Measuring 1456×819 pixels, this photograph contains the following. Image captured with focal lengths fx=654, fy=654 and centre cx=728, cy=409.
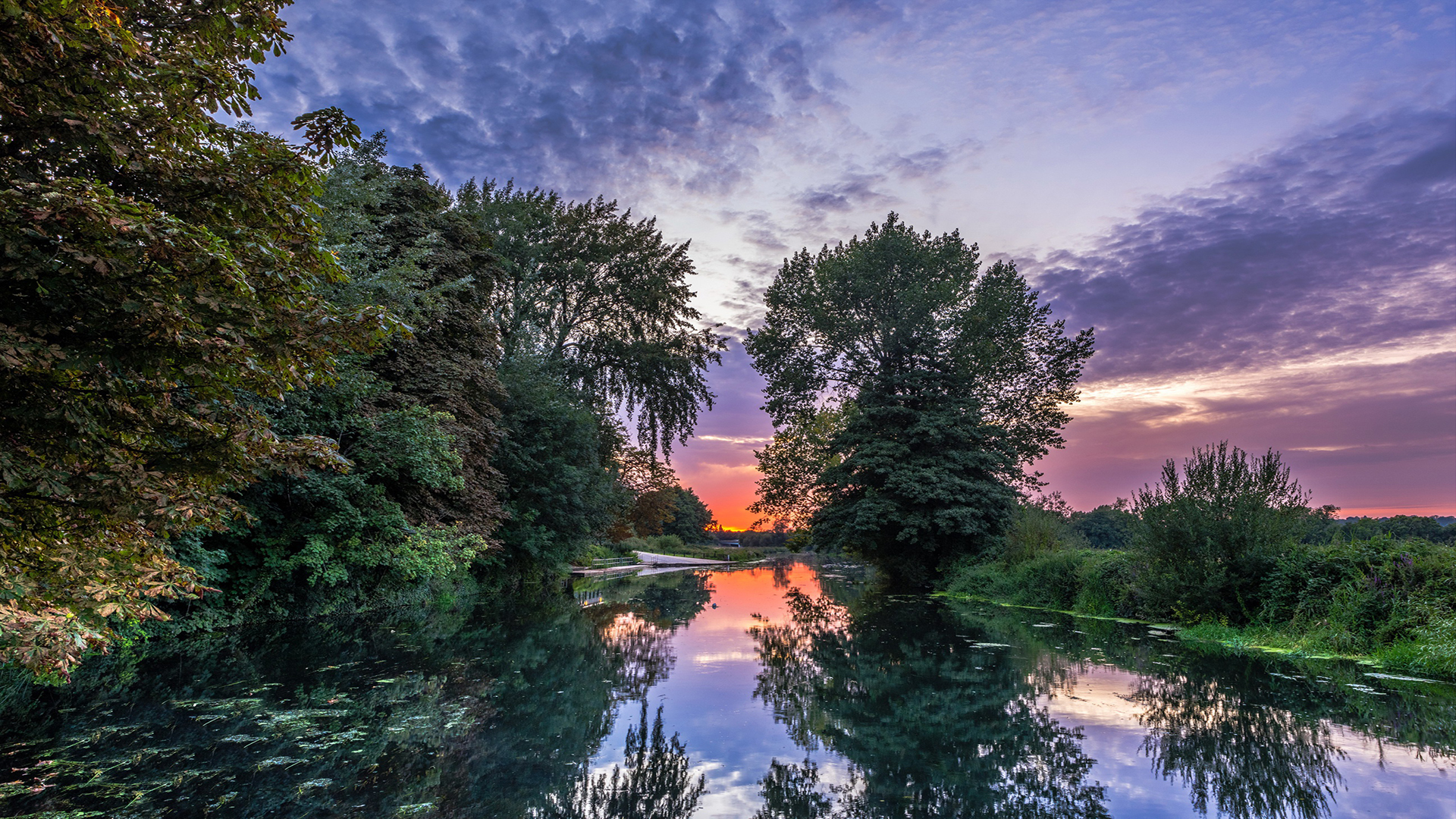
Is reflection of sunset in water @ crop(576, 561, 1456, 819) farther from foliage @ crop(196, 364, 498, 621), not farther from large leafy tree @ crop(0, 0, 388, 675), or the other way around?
foliage @ crop(196, 364, 498, 621)

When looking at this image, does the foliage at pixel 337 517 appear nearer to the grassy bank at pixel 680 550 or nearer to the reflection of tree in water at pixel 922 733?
the reflection of tree in water at pixel 922 733

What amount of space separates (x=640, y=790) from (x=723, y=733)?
146 centimetres

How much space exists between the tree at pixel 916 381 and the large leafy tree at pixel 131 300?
18.9 meters

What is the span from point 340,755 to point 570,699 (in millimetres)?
2403

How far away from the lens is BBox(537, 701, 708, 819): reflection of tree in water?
3924 mm

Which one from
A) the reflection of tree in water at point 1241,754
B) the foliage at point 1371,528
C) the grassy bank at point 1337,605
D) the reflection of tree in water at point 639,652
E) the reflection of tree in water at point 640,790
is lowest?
the reflection of tree in water at point 639,652

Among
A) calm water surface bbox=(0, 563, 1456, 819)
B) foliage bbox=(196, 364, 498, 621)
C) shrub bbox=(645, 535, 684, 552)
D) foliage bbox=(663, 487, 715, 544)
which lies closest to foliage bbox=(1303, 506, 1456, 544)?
calm water surface bbox=(0, 563, 1456, 819)

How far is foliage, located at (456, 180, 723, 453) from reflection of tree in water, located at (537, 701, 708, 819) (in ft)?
64.5

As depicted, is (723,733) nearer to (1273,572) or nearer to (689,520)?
(1273,572)

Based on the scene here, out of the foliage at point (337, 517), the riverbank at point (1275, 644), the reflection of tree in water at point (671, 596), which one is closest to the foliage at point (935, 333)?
the reflection of tree in water at point (671, 596)

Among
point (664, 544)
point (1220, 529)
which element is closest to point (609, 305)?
point (1220, 529)

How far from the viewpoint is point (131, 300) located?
3111mm

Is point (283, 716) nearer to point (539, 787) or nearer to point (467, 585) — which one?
point (539, 787)

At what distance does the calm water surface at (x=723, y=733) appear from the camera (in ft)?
13.1
